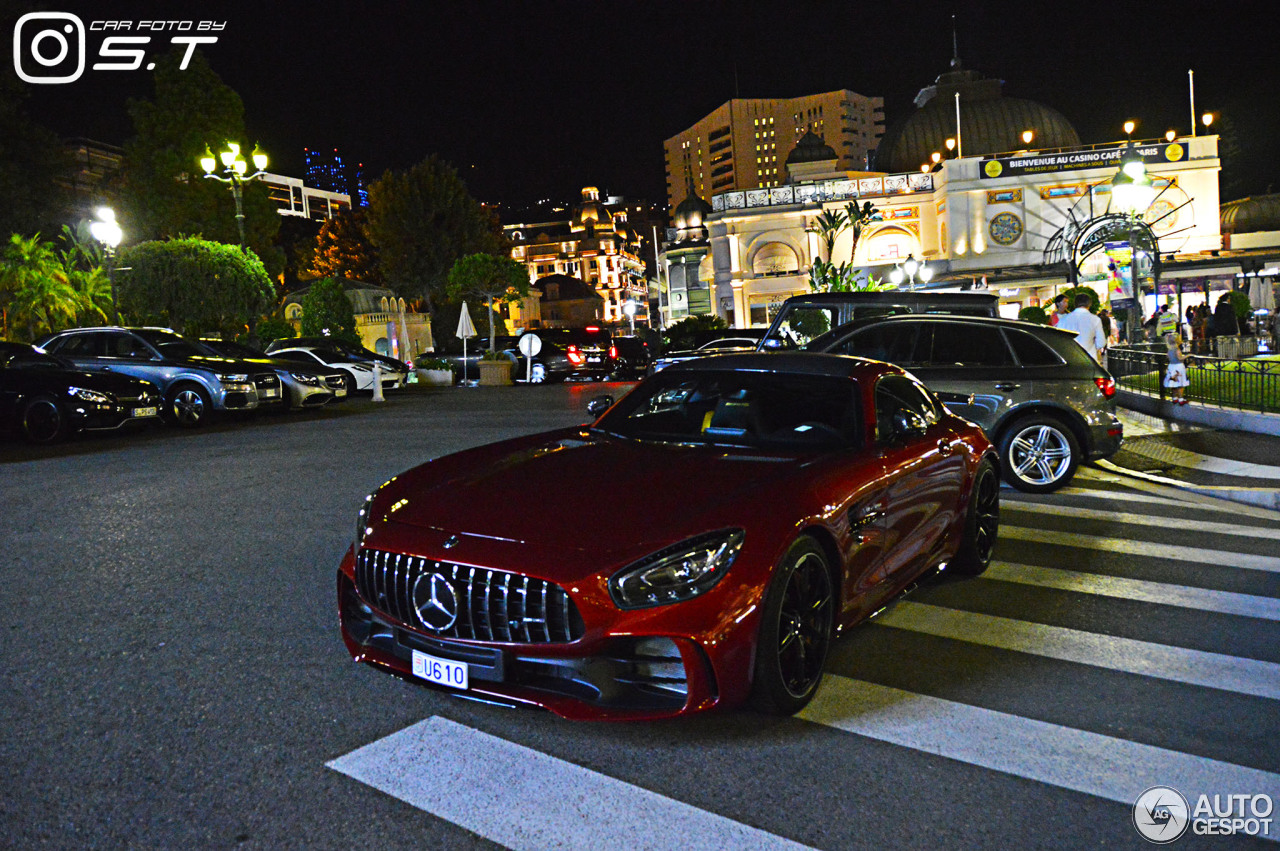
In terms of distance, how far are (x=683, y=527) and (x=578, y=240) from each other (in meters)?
173

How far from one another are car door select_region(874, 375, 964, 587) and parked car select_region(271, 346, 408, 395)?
20351mm

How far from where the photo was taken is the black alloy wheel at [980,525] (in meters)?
6.07

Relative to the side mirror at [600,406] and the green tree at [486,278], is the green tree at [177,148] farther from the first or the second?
the side mirror at [600,406]

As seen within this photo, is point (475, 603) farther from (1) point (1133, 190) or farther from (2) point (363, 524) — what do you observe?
(1) point (1133, 190)

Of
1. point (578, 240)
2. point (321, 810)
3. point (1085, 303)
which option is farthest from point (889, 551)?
point (578, 240)

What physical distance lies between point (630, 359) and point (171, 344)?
16.4m

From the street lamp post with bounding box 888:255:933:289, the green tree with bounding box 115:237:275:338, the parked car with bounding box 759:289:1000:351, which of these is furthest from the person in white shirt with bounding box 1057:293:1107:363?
the street lamp post with bounding box 888:255:933:289

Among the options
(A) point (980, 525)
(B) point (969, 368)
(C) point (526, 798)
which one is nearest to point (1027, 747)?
(C) point (526, 798)

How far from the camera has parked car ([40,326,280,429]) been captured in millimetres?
17312

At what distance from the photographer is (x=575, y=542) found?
12.0ft

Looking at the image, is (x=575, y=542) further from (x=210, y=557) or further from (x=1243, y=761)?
(x=210, y=557)

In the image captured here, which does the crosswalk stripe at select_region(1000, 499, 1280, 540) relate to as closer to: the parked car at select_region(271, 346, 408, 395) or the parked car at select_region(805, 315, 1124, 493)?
the parked car at select_region(805, 315, 1124, 493)

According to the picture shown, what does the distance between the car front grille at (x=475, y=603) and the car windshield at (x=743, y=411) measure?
169cm

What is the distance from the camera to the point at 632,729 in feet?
12.8
